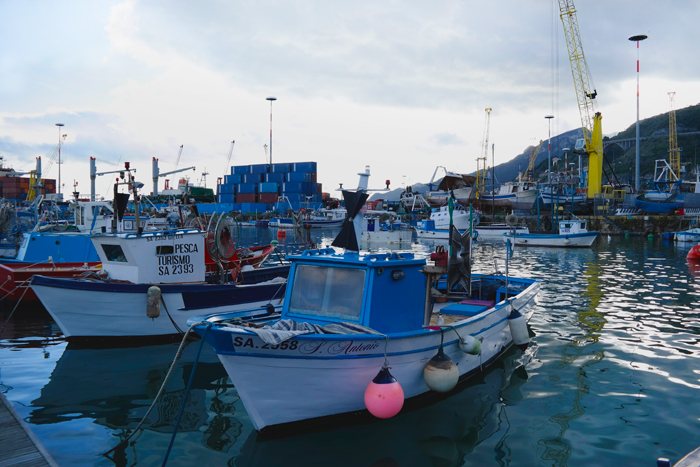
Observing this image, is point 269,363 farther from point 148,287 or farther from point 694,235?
point 694,235

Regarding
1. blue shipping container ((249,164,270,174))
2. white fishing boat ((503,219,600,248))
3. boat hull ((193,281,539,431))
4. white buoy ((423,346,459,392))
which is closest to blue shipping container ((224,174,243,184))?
blue shipping container ((249,164,270,174))

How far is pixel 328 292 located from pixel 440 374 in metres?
2.29

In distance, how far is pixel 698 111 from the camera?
138m

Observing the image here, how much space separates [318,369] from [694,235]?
45334mm

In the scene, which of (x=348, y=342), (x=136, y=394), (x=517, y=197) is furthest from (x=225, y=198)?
(x=348, y=342)

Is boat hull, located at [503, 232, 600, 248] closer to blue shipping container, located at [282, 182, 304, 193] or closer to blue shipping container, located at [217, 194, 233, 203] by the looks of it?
blue shipping container, located at [282, 182, 304, 193]

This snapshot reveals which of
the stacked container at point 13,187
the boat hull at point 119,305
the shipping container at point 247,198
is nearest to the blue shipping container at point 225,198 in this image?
the shipping container at point 247,198

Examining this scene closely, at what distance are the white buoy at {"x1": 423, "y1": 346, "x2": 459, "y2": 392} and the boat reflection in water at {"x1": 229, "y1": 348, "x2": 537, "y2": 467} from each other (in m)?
0.62

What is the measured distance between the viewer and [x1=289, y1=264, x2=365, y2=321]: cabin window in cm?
764

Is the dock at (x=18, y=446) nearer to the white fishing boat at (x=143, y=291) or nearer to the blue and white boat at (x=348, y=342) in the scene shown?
the blue and white boat at (x=348, y=342)

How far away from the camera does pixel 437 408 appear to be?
26.1 ft

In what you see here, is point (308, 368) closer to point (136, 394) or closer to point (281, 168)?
point (136, 394)

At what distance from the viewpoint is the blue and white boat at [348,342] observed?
6.47 m

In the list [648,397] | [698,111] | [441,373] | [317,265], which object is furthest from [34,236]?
[698,111]
